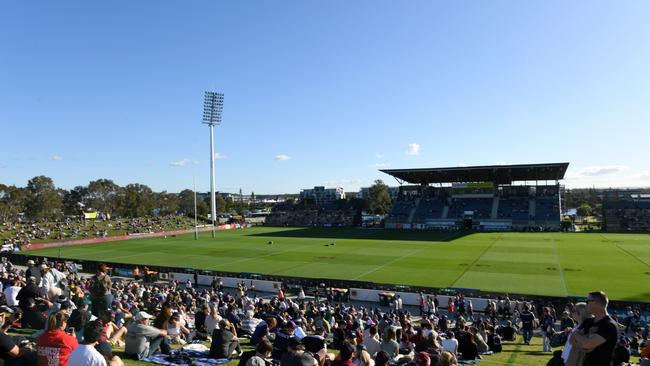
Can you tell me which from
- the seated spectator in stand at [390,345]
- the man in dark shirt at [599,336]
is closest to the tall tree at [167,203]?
the seated spectator in stand at [390,345]

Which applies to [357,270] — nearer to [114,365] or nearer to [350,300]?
[350,300]

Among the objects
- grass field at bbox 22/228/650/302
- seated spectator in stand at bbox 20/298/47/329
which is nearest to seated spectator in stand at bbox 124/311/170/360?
seated spectator in stand at bbox 20/298/47/329

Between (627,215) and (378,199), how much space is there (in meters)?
58.0

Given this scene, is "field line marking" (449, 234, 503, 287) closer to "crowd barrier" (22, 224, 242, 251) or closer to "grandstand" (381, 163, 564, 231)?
"grandstand" (381, 163, 564, 231)

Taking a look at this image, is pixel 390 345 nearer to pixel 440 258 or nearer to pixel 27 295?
pixel 27 295

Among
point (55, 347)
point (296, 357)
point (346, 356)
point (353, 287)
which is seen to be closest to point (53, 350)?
point (55, 347)

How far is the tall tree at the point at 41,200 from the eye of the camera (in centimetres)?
10281

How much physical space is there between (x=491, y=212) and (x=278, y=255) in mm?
46443

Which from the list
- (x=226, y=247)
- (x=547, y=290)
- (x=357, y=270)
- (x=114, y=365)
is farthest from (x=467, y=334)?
(x=226, y=247)

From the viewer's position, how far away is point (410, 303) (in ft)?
87.9

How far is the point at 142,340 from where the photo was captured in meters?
9.01

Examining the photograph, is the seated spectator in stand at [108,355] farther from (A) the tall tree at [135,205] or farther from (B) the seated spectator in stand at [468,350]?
(A) the tall tree at [135,205]

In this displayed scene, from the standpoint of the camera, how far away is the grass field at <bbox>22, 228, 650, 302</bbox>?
102 feet

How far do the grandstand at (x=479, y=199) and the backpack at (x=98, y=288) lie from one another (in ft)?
226
